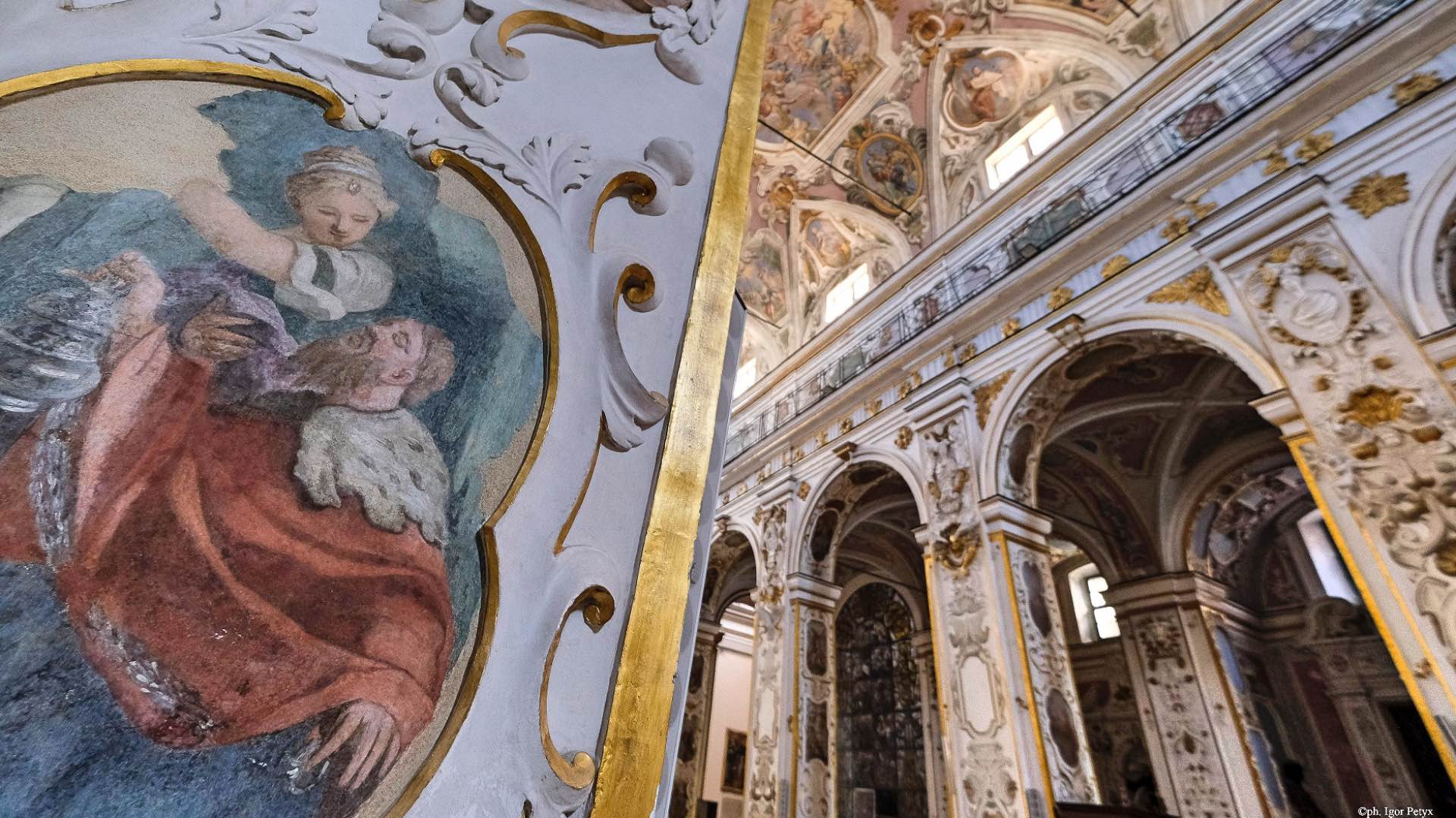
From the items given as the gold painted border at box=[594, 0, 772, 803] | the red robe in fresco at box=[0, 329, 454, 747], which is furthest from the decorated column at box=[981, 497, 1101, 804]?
the red robe in fresco at box=[0, 329, 454, 747]

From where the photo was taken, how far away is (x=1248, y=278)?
14.8ft

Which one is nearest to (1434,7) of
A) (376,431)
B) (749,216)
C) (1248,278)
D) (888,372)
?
(1248,278)

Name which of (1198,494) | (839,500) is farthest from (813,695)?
(1198,494)

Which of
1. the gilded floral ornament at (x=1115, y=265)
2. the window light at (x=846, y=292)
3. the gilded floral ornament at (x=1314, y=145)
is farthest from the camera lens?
the window light at (x=846, y=292)

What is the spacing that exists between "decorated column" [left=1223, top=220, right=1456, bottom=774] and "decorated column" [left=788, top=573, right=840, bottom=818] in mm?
5357

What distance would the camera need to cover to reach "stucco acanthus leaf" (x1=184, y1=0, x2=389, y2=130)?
1156 mm

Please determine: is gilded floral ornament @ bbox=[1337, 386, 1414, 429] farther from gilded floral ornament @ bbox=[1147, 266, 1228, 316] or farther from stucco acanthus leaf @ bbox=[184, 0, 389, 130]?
stucco acanthus leaf @ bbox=[184, 0, 389, 130]

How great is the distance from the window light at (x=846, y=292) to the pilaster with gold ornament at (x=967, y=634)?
12.9ft

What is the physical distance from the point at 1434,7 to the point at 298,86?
21.1 ft

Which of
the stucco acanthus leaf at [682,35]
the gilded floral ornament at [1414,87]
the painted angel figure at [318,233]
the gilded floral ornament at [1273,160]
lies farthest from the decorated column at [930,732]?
the painted angel figure at [318,233]

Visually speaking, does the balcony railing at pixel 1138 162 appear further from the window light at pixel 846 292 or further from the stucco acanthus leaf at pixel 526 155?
the stucco acanthus leaf at pixel 526 155

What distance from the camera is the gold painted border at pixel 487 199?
92 centimetres

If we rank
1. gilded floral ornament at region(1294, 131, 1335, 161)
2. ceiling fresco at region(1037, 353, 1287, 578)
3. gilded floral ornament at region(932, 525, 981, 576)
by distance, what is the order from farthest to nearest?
1. ceiling fresco at region(1037, 353, 1287, 578)
2. gilded floral ornament at region(932, 525, 981, 576)
3. gilded floral ornament at region(1294, 131, 1335, 161)

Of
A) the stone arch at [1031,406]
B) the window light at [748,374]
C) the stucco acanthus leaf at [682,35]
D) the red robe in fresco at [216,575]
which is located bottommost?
the red robe in fresco at [216,575]
